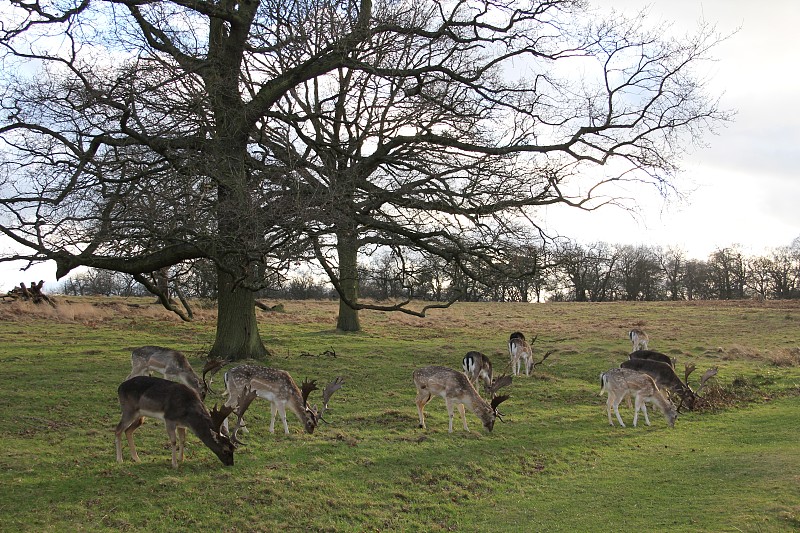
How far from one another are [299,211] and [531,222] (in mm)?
7426

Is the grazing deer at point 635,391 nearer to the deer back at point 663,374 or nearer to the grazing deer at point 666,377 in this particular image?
the grazing deer at point 666,377

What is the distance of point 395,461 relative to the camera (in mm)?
9891

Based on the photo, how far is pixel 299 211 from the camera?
11.7 metres

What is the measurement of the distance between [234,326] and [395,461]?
26.5ft

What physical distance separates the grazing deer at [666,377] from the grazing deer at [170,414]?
10749 millimetres

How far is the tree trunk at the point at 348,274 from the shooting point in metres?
14.6

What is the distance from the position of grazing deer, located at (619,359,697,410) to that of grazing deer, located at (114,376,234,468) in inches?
423

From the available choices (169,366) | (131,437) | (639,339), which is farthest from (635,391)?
(639,339)

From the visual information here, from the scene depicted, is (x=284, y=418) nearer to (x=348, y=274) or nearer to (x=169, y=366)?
(x=169, y=366)

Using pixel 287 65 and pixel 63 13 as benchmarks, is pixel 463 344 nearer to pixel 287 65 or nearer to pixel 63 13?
pixel 287 65

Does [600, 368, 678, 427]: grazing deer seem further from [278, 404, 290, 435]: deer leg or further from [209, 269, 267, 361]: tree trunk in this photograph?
[209, 269, 267, 361]: tree trunk

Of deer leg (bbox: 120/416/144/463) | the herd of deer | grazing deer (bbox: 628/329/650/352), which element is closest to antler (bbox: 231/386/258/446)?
the herd of deer

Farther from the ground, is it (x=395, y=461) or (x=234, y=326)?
(x=234, y=326)

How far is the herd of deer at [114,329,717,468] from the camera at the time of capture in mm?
8742
